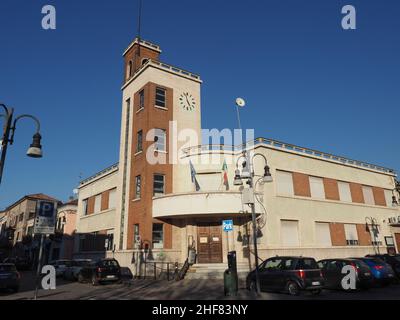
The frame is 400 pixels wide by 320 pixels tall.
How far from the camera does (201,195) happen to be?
2255 centimetres

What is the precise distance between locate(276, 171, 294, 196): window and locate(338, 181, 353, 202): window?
21.7 ft

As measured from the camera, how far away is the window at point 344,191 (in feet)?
97.9

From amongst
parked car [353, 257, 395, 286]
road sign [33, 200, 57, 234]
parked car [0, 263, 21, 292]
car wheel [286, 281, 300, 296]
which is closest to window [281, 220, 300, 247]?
parked car [353, 257, 395, 286]

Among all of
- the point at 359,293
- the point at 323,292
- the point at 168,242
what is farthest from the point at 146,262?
the point at 359,293

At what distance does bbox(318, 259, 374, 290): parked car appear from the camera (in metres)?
14.9

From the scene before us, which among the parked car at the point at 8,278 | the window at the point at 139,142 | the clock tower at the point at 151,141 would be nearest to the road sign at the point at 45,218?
the parked car at the point at 8,278

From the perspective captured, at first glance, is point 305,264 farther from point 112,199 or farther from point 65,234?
point 65,234

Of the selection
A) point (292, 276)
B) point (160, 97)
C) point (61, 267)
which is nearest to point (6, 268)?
point (61, 267)

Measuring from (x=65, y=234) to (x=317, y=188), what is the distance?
92.5 ft

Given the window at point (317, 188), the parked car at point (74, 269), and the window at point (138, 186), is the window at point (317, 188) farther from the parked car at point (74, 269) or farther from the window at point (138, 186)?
the parked car at point (74, 269)

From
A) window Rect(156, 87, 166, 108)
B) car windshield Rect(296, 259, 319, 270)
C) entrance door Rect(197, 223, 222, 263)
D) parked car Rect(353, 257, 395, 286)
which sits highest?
window Rect(156, 87, 166, 108)

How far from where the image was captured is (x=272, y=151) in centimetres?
2553

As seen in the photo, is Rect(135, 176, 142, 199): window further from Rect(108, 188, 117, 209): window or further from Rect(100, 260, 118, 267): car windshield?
Rect(100, 260, 118, 267): car windshield

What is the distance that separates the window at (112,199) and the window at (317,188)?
1743 centimetres
